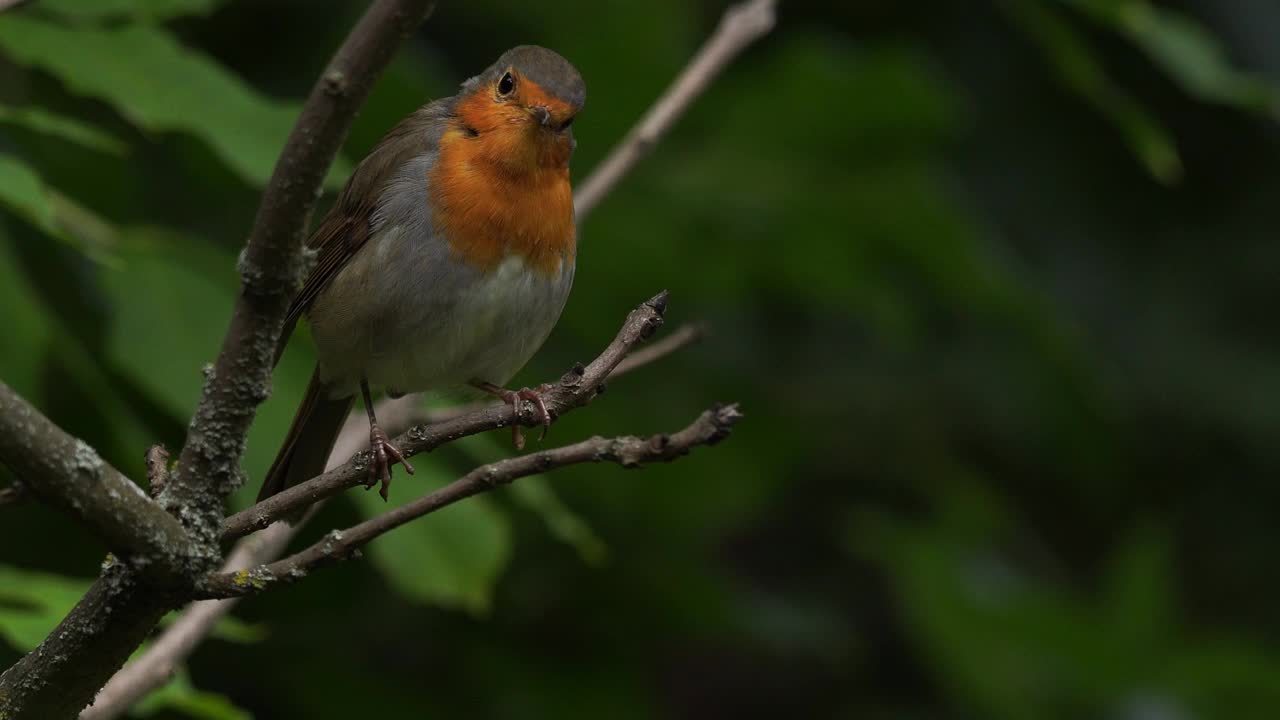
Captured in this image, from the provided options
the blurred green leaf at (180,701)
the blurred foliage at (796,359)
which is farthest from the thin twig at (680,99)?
the blurred green leaf at (180,701)


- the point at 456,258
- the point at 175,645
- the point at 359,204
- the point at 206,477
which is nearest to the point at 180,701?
the point at 175,645

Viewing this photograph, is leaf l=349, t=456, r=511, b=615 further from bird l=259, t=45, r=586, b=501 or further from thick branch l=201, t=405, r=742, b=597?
thick branch l=201, t=405, r=742, b=597

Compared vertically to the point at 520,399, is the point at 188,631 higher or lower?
lower

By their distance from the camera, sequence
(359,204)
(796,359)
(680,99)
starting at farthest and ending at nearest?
(796,359)
(680,99)
(359,204)

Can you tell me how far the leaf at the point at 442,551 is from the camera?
3.44 metres

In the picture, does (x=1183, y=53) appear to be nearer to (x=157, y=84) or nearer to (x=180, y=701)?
(x=157, y=84)

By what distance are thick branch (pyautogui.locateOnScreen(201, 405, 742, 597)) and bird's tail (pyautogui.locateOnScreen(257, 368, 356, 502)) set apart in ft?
4.43

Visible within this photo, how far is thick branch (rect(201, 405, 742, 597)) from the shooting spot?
5.44ft

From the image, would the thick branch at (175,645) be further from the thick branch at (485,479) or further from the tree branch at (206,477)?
the thick branch at (485,479)

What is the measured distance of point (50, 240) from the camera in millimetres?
4148

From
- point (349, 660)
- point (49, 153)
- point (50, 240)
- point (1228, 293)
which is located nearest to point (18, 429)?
point (49, 153)

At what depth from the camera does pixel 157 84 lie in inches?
117

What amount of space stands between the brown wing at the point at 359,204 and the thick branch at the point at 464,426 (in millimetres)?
1566

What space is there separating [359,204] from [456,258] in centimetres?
41
